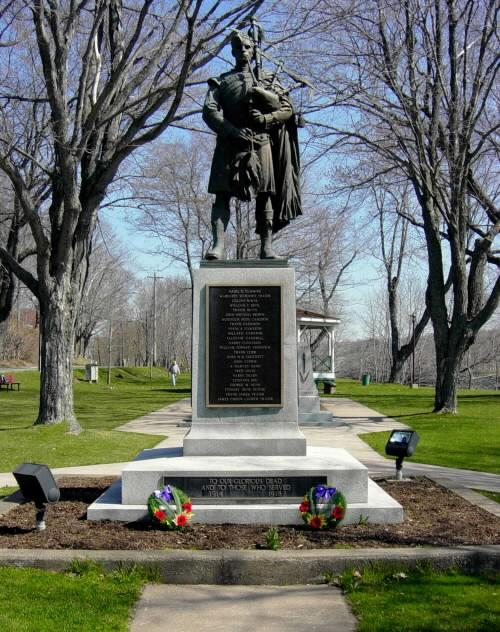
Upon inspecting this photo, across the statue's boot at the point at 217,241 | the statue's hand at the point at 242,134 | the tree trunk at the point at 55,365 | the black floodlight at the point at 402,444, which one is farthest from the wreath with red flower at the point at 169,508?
the tree trunk at the point at 55,365

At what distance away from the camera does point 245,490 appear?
728 cm

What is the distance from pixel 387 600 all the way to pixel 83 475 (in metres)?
5.87

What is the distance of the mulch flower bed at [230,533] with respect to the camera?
21.0ft

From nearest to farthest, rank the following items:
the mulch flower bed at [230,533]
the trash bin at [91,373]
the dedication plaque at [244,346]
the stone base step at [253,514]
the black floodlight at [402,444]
→ the mulch flower bed at [230,533] < the stone base step at [253,514] < the dedication plaque at [244,346] < the black floodlight at [402,444] < the trash bin at [91,373]

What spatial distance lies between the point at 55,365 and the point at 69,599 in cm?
1158

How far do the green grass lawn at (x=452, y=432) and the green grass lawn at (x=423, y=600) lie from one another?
6.60m

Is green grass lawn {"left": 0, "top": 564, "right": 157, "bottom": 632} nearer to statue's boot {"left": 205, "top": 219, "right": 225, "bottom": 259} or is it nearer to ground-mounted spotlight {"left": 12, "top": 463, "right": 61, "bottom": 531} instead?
ground-mounted spotlight {"left": 12, "top": 463, "right": 61, "bottom": 531}

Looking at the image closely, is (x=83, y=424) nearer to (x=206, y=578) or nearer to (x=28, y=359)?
(x=206, y=578)

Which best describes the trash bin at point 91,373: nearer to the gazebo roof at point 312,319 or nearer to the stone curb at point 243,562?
the gazebo roof at point 312,319

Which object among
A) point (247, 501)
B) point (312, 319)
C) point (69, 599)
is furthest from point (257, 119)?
point (312, 319)

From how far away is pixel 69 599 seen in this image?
17.2 ft

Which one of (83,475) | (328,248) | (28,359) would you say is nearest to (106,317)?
(28,359)

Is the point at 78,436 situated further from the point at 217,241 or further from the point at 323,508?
the point at 323,508

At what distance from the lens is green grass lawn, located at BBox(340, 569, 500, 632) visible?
4848mm
